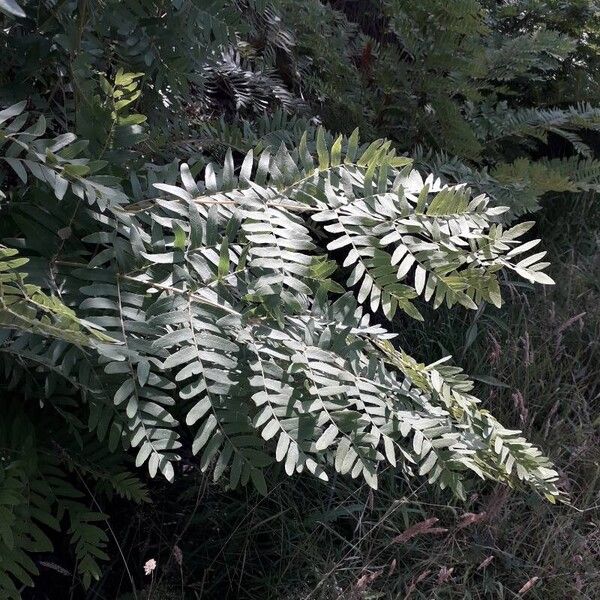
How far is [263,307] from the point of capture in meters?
1.28

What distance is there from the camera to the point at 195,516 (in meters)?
1.86

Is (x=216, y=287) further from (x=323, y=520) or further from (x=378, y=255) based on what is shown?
(x=323, y=520)

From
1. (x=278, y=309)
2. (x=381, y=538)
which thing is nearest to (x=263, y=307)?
(x=278, y=309)

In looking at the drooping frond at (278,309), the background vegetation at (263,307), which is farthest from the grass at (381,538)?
the drooping frond at (278,309)

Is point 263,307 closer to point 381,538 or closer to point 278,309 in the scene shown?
point 278,309

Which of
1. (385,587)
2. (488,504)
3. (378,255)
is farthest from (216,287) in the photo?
(488,504)

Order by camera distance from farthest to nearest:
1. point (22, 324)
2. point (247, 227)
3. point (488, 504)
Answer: point (488, 504) < point (247, 227) < point (22, 324)

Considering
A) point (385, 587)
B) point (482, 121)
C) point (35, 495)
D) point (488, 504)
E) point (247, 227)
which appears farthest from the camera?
point (482, 121)

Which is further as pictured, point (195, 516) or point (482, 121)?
point (482, 121)

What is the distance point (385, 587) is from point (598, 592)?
0.51m

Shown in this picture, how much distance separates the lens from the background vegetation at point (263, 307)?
1.26 meters

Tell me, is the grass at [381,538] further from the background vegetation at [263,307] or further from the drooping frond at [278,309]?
the drooping frond at [278,309]

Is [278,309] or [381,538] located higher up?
[278,309]

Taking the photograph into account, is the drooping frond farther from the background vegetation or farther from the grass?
the grass
